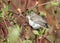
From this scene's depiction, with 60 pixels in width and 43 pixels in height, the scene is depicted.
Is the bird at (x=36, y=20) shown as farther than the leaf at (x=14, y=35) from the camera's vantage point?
Yes

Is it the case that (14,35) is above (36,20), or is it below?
above

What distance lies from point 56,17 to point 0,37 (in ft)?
3.05

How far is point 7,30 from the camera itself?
332 cm

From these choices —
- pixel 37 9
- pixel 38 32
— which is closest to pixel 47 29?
pixel 38 32

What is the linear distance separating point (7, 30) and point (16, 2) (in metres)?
0.59

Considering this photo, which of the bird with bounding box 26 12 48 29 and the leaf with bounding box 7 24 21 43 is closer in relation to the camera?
the leaf with bounding box 7 24 21 43

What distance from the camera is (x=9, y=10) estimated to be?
355 centimetres

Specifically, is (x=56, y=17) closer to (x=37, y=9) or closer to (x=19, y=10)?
(x=37, y=9)

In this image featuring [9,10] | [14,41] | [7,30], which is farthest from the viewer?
[9,10]

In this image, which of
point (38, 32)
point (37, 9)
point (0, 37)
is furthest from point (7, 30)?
point (37, 9)

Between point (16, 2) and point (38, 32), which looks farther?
point (16, 2)

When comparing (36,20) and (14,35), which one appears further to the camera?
(36,20)

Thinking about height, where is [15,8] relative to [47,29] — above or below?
above

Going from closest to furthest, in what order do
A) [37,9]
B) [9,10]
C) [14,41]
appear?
[14,41] → [9,10] → [37,9]
